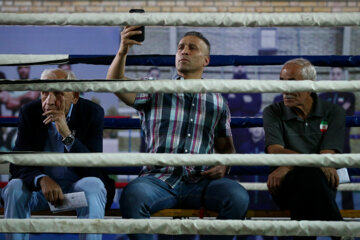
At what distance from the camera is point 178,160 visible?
1119 mm

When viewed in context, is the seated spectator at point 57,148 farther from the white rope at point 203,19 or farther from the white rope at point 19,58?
the white rope at point 203,19

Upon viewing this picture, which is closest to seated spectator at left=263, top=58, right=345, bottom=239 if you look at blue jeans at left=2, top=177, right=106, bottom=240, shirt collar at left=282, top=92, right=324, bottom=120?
shirt collar at left=282, top=92, right=324, bottom=120

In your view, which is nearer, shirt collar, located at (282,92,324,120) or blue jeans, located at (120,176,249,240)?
blue jeans, located at (120,176,249,240)

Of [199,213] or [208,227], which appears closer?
[208,227]

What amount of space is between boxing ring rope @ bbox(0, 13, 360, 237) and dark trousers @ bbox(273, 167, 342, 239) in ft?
2.01

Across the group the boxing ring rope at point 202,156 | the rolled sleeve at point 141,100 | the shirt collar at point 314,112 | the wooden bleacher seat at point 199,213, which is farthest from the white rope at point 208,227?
the shirt collar at point 314,112

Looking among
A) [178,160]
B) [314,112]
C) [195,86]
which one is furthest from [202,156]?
[314,112]

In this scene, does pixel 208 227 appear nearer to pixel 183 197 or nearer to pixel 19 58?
pixel 183 197

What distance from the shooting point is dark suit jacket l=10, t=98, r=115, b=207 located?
189 centimetres

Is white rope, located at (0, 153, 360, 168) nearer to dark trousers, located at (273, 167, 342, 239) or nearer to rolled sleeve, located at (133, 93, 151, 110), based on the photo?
dark trousers, located at (273, 167, 342, 239)

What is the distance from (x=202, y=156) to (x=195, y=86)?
0.16m

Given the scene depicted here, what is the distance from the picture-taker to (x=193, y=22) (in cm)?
112

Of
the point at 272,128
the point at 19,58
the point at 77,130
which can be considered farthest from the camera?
the point at 272,128

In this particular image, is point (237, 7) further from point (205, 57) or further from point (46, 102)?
point (46, 102)
